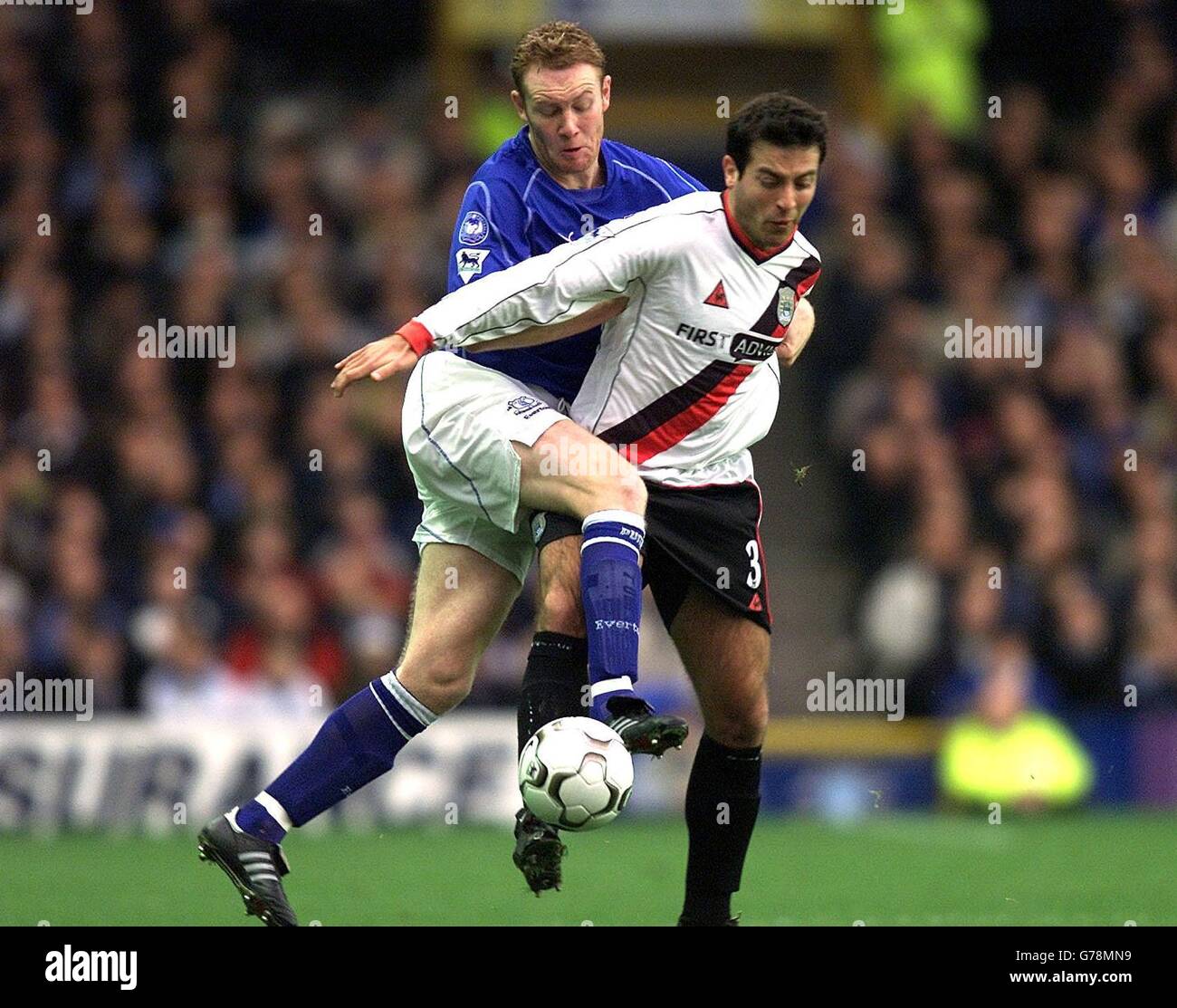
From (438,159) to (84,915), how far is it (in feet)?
27.8

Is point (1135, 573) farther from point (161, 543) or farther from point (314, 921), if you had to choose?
point (314, 921)

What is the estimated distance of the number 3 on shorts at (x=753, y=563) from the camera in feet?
21.2

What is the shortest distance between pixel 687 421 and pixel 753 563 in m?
Answer: 0.48

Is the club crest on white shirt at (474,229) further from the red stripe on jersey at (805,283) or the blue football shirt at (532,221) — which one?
the red stripe on jersey at (805,283)

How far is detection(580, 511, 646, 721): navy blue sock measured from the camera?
19.2 feet

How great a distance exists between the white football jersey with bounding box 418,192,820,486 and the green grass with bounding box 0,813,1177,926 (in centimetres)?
203

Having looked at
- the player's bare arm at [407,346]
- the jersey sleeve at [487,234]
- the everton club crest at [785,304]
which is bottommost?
the player's bare arm at [407,346]

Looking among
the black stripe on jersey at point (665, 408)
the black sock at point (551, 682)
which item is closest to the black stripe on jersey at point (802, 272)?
the black stripe on jersey at point (665, 408)

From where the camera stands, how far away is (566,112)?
6312 millimetres

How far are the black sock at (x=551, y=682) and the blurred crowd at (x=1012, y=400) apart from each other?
7.19 metres

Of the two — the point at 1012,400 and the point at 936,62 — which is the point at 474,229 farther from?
the point at 936,62

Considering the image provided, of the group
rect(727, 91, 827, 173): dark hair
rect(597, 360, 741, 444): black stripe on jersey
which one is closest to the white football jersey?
rect(597, 360, 741, 444): black stripe on jersey

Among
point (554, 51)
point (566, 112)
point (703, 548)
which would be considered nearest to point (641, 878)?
point (703, 548)

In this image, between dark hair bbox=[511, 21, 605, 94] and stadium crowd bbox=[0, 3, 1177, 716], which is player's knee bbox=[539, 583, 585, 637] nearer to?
dark hair bbox=[511, 21, 605, 94]
